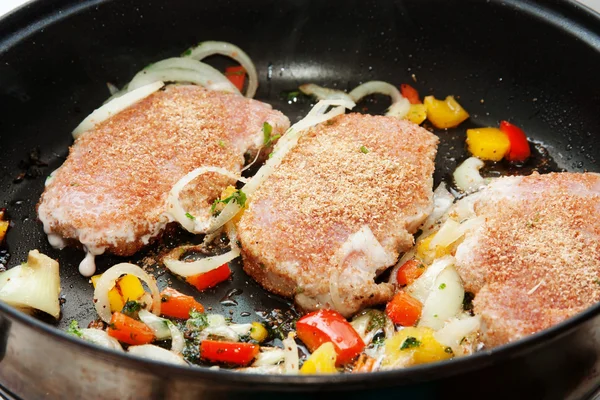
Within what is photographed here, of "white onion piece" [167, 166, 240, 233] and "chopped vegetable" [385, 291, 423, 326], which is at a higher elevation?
"white onion piece" [167, 166, 240, 233]

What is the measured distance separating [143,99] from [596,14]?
9.32 ft

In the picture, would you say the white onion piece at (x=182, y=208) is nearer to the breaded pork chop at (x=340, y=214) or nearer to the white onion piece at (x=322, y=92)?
the breaded pork chop at (x=340, y=214)

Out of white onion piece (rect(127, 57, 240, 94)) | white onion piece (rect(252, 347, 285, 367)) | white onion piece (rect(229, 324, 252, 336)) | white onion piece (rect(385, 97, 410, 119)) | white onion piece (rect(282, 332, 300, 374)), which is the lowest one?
white onion piece (rect(252, 347, 285, 367))

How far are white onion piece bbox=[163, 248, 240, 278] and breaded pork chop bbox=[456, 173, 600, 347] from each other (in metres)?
1.19

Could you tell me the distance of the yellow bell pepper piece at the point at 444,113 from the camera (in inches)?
186

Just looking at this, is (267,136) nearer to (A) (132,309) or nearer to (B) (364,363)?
(A) (132,309)

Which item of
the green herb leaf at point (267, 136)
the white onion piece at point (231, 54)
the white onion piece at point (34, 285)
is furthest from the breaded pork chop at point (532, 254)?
the white onion piece at point (34, 285)

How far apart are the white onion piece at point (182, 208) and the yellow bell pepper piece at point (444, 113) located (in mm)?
1630

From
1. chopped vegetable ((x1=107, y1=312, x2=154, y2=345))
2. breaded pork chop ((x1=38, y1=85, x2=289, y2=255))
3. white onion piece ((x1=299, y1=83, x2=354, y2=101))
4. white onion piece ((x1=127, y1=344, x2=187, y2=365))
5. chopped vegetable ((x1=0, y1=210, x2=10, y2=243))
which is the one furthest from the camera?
white onion piece ((x1=299, y1=83, x2=354, y2=101))

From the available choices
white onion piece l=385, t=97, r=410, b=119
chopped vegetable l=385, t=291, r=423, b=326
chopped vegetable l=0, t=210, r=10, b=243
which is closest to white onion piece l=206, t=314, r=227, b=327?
chopped vegetable l=385, t=291, r=423, b=326

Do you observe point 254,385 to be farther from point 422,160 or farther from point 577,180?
point 577,180

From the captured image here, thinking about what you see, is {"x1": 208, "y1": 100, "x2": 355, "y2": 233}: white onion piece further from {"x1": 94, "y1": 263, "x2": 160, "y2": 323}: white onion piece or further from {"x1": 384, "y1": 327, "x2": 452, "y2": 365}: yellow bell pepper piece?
{"x1": 384, "y1": 327, "x2": 452, "y2": 365}: yellow bell pepper piece

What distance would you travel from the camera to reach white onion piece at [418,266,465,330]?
11.2ft

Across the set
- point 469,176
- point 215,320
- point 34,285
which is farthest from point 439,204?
point 34,285
